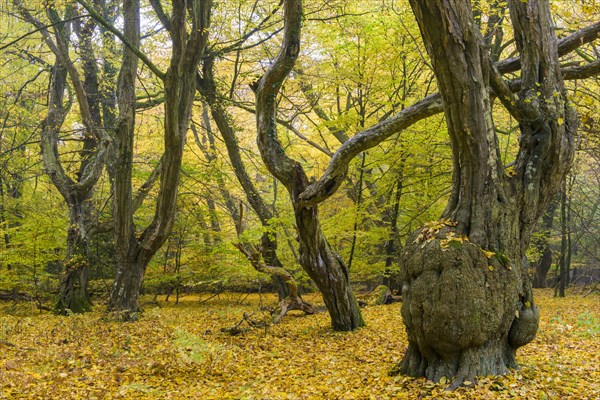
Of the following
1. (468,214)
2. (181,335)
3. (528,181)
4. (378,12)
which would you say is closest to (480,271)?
(468,214)

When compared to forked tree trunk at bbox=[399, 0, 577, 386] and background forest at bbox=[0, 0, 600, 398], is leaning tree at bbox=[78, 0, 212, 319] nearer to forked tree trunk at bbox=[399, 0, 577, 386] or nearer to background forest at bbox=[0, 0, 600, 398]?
background forest at bbox=[0, 0, 600, 398]

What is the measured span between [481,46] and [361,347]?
431 centimetres

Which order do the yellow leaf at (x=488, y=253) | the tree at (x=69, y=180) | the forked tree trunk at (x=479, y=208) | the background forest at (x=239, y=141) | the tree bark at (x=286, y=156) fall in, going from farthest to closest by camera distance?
1. the background forest at (x=239, y=141)
2. the tree at (x=69, y=180)
3. the tree bark at (x=286, y=156)
4. the yellow leaf at (x=488, y=253)
5. the forked tree trunk at (x=479, y=208)

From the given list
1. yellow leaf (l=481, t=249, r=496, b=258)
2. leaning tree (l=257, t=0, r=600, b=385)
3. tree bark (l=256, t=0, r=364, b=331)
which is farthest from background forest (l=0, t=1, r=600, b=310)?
yellow leaf (l=481, t=249, r=496, b=258)

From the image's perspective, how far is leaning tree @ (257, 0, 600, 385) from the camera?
444cm

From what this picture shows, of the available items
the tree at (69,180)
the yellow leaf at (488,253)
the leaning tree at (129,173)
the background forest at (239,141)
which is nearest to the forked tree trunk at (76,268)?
the tree at (69,180)

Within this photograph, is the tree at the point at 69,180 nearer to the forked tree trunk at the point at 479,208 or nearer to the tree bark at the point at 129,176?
the tree bark at the point at 129,176

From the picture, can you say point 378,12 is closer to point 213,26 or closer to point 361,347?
point 213,26

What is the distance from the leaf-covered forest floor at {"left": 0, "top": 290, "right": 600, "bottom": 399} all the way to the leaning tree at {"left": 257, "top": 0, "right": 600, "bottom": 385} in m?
0.38

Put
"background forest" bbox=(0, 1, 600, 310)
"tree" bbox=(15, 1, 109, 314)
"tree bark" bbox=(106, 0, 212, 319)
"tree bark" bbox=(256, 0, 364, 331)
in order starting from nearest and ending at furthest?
"tree bark" bbox=(256, 0, 364, 331) → "tree bark" bbox=(106, 0, 212, 319) → "tree" bbox=(15, 1, 109, 314) → "background forest" bbox=(0, 1, 600, 310)

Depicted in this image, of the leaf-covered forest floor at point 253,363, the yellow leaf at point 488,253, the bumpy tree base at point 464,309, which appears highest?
the yellow leaf at point 488,253

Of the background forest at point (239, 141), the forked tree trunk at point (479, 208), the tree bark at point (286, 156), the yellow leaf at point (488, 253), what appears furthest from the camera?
the background forest at point (239, 141)

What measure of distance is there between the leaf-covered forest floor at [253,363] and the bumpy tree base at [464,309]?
0.22m

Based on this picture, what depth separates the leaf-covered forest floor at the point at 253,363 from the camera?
451 centimetres
